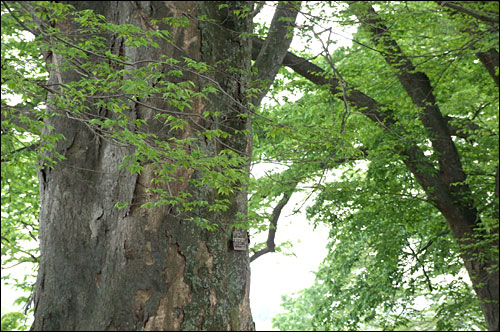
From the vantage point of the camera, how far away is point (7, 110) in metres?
3.67

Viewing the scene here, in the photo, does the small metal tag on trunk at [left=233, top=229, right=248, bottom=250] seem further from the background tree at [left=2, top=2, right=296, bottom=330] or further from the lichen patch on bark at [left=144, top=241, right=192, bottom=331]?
the lichen patch on bark at [left=144, top=241, right=192, bottom=331]

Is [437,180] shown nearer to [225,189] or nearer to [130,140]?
[225,189]

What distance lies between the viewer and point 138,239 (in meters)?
3.93

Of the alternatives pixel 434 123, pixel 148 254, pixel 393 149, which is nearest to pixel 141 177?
pixel 148 254

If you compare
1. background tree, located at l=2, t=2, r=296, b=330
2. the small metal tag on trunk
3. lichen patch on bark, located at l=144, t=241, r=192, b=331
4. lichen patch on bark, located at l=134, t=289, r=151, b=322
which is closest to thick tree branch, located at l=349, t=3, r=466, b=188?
background tree, located at l=2, t=2, r=296, b=330

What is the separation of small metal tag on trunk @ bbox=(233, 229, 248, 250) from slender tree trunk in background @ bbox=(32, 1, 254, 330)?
6 centimetres

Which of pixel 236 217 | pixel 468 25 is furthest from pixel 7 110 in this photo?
pixel 468 25

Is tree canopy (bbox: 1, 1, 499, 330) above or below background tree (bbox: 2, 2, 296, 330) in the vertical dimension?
above

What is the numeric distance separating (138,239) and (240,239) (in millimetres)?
929

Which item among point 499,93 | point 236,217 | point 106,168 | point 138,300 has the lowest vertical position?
point 138,300

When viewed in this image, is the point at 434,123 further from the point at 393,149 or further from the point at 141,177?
the point at 141,177

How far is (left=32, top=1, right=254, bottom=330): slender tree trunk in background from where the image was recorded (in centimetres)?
381

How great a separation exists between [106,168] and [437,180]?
6.11 meters

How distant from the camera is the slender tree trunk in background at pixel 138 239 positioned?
150 inches
